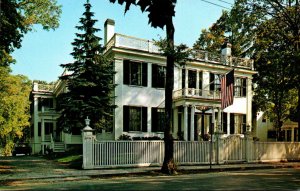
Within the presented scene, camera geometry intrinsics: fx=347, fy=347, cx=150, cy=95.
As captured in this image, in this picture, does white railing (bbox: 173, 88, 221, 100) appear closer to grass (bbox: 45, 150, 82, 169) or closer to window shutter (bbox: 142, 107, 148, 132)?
window shutter (bbox: 142, 107, 148, 132)

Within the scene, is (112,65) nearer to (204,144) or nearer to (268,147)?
(204,144)

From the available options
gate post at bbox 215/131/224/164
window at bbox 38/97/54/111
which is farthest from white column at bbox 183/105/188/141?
window at bbox 38/97/54/111

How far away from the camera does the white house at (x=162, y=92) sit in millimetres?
27109

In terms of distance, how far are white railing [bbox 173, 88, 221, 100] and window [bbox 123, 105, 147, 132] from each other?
342 cm

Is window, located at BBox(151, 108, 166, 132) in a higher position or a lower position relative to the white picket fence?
higher

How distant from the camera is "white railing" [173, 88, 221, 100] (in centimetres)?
2867

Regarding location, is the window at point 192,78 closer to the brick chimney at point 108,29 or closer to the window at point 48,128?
the brick chimney at point 108,29

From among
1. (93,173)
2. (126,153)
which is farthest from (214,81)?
(93,173)

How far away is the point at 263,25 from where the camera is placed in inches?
1064

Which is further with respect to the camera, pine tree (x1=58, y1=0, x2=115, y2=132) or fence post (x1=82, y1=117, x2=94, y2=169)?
pine tree (x1=58, y1=0, x2=115, y2=132)

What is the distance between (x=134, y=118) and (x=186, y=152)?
877cm

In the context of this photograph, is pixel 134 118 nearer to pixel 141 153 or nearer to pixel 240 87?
pixel 141 153

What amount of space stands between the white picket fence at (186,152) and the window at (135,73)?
376 inches

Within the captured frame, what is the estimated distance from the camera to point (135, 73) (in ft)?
91.7
